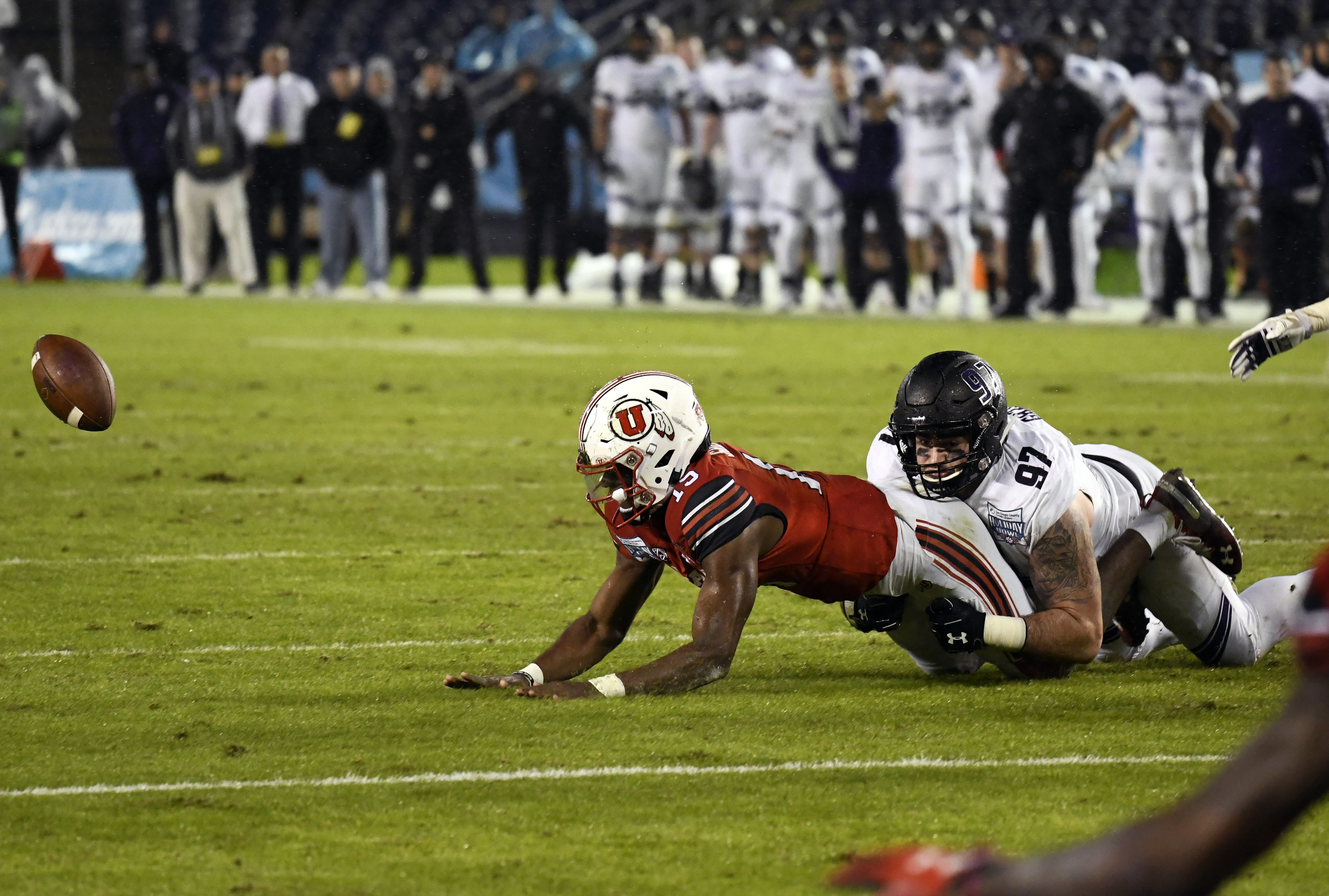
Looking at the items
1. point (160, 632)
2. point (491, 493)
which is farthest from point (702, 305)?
point (160, 632)

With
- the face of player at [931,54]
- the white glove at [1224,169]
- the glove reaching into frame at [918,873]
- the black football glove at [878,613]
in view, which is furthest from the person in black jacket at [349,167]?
the glove reaching into frame at [918,873]

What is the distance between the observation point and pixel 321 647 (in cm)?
554

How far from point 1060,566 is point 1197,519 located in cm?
42

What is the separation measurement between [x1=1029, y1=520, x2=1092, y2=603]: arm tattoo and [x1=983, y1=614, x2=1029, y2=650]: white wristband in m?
0.14

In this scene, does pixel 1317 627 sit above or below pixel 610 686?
above

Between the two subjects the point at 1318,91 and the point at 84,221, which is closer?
the point at 1318,91

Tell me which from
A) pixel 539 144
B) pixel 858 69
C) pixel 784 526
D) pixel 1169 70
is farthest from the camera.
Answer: pixel 539 144

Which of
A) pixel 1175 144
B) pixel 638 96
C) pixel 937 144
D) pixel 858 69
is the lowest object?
pixel 1175 144

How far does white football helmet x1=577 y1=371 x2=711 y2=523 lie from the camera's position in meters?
4.75

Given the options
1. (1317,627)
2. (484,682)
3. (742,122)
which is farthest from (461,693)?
(742,122)

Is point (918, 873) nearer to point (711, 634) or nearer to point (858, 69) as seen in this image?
point (711, 634)

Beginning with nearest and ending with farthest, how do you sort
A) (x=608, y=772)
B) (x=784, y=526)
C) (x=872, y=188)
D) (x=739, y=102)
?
(x=608, y=772), (x=784, y=526), (x=872, y=188), (x=739, y=102)

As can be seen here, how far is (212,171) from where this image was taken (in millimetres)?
20953

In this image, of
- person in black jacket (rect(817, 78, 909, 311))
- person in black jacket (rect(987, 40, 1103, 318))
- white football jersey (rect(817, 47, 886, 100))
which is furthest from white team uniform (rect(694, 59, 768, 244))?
person in black jacket (rect(987, 40, 1103, 318))
